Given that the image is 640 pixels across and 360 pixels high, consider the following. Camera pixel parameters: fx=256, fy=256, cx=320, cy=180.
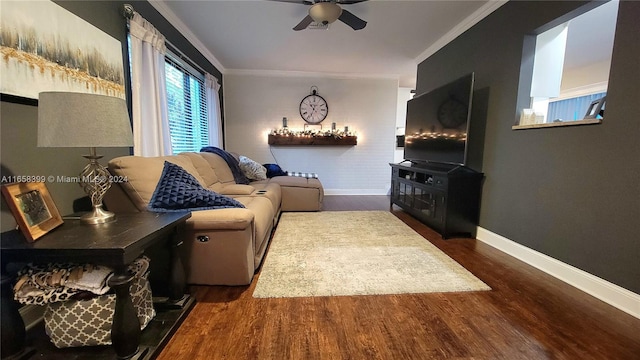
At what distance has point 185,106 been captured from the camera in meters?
3.58

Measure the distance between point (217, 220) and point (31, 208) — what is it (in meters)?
0.82

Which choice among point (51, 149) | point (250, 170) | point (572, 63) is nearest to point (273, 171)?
point (250, 170)

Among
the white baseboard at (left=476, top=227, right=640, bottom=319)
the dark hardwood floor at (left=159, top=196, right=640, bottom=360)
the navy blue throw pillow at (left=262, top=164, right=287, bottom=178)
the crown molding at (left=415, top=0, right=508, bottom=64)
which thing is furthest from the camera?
the navy blue throw pillow at (left=262, top=164, right=287, bottom=178)

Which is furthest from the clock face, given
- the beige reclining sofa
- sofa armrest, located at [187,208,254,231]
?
sofa armrest, located at [187,208,254,231]

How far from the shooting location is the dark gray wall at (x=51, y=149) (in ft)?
4.29

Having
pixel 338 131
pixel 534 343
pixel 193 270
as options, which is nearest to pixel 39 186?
pixel 193 270

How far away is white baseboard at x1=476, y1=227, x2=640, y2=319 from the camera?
5.20 feet

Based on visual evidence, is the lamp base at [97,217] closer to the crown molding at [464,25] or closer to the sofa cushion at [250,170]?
the sofa cushion at [250,170]

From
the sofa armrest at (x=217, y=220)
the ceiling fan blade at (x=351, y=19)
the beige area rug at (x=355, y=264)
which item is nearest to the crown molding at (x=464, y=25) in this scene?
the ceiling fan blade at (x=351, y=19)

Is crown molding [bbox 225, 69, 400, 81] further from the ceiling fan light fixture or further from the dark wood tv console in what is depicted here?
the dark wood tv console

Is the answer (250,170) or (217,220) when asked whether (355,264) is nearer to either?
(217,220)

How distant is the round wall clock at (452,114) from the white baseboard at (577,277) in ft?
4.17

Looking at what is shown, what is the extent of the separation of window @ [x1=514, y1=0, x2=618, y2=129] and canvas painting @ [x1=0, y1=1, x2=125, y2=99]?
3.50 m

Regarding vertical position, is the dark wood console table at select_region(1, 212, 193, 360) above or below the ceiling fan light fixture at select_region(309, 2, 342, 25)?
below
